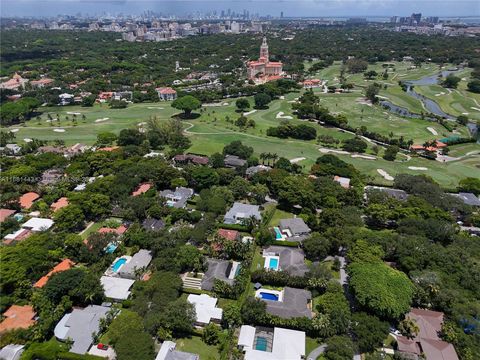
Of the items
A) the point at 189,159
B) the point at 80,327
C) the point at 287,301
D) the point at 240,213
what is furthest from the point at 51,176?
the point at 287,301

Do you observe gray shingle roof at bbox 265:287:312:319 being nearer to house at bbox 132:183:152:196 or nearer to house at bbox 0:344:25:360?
house at bbox 0:344:25:360

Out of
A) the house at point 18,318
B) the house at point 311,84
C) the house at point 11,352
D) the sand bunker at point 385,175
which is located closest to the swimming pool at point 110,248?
the house at point 18,318

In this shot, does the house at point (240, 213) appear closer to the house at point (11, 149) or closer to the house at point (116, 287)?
the house at point (116, 287)

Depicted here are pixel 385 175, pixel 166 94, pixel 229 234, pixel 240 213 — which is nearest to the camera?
pixel 229 234

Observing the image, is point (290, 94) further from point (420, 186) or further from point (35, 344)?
point (35, 344)

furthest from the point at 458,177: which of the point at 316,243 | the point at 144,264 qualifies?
the point at 144,264

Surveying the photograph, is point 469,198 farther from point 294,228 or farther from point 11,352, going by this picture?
point 11,352
